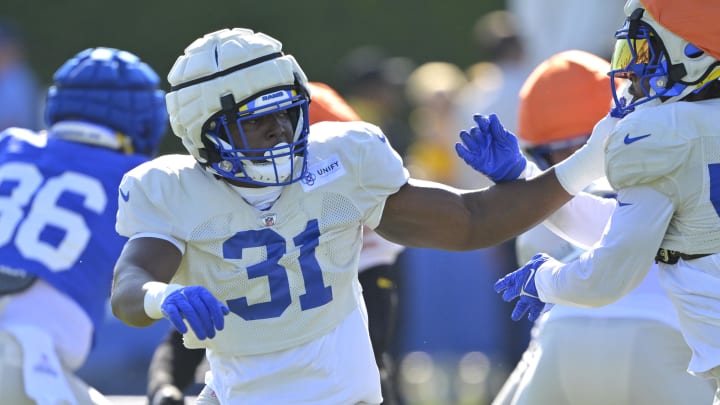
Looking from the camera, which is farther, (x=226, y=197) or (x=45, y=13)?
(x=45, y=13)

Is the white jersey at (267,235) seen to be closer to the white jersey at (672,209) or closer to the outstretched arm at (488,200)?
the outstretched arm at (488,200)

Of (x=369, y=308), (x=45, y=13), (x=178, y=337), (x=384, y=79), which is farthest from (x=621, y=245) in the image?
(x=45, y=13)

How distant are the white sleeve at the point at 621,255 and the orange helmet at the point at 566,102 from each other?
1.17 m

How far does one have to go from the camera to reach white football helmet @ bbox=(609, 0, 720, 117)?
3.33 m

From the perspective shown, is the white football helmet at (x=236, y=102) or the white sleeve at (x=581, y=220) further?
the white sleeve at (x=581, y=220)

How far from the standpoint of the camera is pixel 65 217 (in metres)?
4.68

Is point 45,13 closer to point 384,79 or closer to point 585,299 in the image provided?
point 384,79

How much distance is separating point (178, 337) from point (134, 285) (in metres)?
1.37

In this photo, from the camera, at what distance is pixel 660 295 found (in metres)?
4.05

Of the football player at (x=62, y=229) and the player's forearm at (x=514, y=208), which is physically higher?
the player's forearm at (x=514, y=208)

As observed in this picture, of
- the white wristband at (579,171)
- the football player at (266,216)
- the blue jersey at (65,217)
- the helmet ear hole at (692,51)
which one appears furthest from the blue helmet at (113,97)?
the helmet ear hole at (692,51)

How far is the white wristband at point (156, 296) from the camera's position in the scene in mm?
3148

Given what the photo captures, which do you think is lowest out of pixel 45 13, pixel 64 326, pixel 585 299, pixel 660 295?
pixel 45 13

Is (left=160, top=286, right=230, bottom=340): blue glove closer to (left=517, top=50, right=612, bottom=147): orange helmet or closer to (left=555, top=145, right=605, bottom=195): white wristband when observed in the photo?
(left=555, top=145, right=605, bottom=195): white wristband
